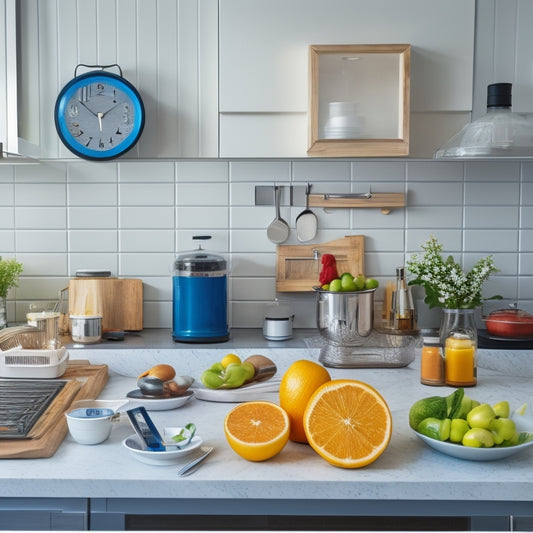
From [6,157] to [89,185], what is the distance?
0.54 m

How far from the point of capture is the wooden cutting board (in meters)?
1.55

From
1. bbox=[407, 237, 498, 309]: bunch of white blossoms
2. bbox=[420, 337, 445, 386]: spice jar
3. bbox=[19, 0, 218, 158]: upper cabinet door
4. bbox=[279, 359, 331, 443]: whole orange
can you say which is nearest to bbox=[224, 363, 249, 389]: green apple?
bbox=[279, 359, 331, 443]: whole orange

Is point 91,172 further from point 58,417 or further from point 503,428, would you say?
point 503,428

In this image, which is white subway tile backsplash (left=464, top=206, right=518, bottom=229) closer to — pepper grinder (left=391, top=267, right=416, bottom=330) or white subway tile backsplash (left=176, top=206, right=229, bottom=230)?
pepper grinder (left=391, top=267, right=416, bottom=330)

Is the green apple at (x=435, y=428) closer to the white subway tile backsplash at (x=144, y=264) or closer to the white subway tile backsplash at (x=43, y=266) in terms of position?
the white subway tile backsplash at (x=144, y=264)

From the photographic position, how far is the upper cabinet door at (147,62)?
2.76 metres

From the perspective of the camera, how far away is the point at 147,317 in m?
3.01

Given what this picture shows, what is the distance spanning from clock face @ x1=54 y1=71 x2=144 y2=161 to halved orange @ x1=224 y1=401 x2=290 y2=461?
1.40 metres

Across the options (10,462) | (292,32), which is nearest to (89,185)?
(292,32)

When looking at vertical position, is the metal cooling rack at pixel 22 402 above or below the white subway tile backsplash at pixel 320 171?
below

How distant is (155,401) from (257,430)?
45cm

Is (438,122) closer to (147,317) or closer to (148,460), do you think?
(147,317)

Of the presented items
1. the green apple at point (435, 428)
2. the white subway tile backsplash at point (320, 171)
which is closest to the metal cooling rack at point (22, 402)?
the green apple at point (435, 428)

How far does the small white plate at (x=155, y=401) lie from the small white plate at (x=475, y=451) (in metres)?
0.68
